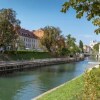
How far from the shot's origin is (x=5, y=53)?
2805 inches

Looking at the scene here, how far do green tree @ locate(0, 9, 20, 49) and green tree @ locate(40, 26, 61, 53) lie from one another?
126 ft

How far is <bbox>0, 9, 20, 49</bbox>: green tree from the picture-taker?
6681cm

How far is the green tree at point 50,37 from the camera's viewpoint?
4254 inches

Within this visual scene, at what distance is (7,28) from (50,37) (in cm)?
4108

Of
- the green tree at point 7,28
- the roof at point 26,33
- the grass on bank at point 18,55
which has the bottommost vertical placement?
the grass on bank at point 18,55

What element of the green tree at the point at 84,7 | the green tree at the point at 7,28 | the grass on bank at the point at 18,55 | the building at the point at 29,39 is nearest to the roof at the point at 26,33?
the building at the point at 29,39

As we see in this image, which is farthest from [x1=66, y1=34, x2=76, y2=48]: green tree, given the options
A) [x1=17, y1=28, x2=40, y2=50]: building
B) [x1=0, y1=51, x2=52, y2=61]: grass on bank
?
[x1=0, y1=51, x2=52, y2=61]: grass on bank

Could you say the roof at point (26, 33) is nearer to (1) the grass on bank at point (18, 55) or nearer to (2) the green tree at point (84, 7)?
(1) the grass on bank at point (18, 55)

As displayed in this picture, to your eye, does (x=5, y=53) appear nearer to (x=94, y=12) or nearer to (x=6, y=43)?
(x=6, y=43)

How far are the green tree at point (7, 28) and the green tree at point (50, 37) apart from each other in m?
38.3

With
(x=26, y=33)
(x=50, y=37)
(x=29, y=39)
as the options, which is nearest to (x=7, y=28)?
(x=50, y=37)

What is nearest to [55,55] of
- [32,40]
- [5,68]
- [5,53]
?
[32,40]

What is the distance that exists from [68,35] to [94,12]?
137588 mm

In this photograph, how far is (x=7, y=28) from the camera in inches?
2675
